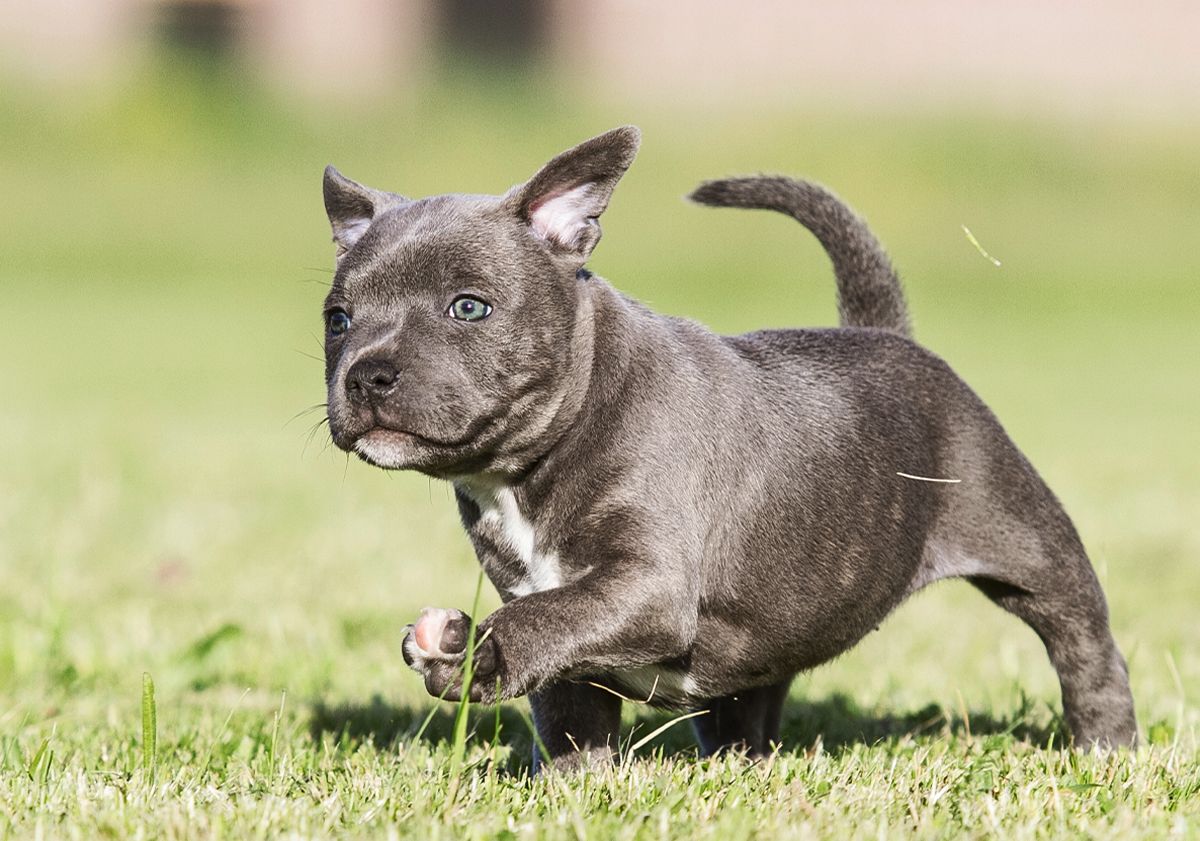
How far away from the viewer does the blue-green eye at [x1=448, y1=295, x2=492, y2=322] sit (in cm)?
360

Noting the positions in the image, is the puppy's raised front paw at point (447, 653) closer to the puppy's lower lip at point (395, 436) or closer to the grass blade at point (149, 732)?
the puppy's lower lip at point (395, 436)

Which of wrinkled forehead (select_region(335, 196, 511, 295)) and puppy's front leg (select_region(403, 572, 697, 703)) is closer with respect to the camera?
puppy's front leg (select_region(403, 572, 697, 703))

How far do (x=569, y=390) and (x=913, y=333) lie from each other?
5.46 ft

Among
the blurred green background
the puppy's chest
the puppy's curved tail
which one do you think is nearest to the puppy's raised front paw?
the puppy's chest

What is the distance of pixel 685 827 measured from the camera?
9.57ft

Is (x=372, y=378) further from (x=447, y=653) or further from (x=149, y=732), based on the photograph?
(x=149, y=732)

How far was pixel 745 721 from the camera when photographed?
4.44m

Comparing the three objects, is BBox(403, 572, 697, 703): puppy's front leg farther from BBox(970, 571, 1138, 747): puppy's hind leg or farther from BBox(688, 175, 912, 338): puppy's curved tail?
BBox(688, 175, 912, 338): puppy's curved tail

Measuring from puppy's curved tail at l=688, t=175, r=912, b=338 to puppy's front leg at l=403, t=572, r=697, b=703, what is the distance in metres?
1.66

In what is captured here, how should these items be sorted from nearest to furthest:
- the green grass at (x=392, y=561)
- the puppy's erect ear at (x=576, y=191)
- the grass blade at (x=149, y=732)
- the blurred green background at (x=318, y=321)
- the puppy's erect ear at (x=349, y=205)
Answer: the green grass at (x=392, y=561)
the grass blade at (x=149, y=732)
the puppy's erect ear at (x=576, y=191)
the puppy's erect ear at (x=349, y=205)
the blurred green background at (x=318, y=321)

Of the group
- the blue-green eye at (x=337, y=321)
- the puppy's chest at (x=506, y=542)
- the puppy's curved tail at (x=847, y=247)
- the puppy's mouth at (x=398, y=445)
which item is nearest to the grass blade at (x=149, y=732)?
the puppy's mouth at (x=398, y=445)

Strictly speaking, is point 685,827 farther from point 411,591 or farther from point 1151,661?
point 411,591

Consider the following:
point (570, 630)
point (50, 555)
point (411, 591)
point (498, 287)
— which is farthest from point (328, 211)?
point (50, 555)

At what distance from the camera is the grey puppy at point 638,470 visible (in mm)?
3453
